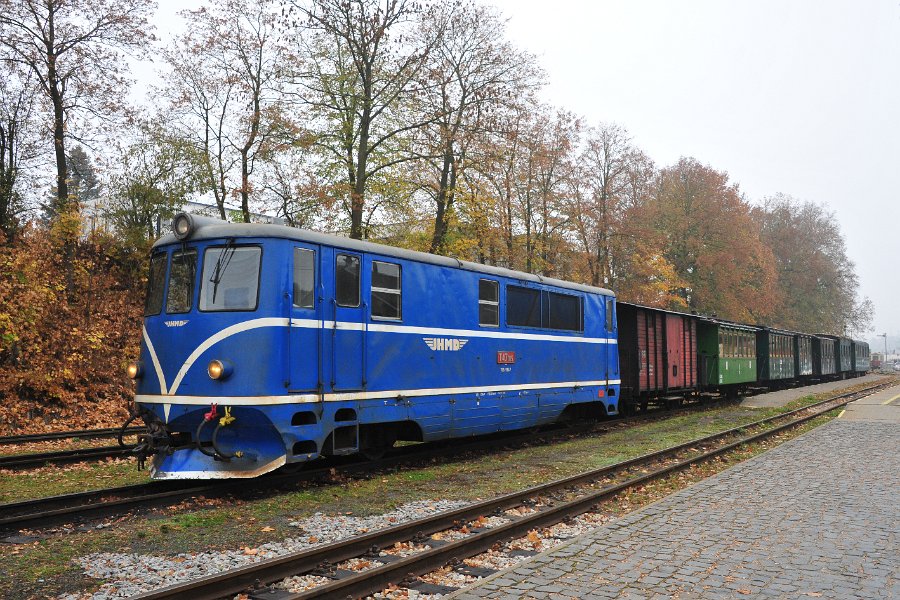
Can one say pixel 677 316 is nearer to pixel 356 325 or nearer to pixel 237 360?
pixel 356 325

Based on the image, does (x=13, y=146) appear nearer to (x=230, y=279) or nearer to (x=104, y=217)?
(x=104, y=217)

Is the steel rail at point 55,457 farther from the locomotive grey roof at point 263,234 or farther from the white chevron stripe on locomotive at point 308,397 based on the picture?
the locomotive grey roof at point 263,234

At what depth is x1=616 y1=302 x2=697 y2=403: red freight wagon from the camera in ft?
64.1

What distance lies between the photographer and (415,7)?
834 inches

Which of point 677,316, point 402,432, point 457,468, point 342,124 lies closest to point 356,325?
point 402,432

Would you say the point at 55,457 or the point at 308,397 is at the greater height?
the point at 308,397

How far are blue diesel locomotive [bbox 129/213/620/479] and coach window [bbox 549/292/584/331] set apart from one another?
115 inches

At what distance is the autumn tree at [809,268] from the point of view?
193 feet

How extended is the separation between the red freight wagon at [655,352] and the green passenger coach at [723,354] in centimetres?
105

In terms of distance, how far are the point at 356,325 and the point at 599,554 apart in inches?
180

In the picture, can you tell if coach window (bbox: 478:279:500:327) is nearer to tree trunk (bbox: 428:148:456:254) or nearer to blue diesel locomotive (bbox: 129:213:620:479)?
blue diesel locomotive (bbox: 129:213:620:479)

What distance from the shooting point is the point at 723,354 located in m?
26.4

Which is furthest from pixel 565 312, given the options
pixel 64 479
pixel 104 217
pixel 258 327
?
pixel 104 217

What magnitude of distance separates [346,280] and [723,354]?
2079 centimetres
